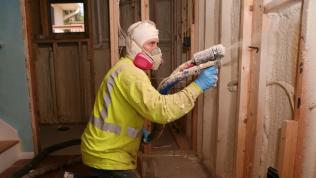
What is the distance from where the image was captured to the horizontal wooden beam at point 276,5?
117 centimetres

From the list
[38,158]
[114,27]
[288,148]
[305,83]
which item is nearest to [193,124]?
[114,27]

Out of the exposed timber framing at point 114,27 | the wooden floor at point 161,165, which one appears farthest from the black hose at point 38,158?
the exposed timber framing at point 114,27

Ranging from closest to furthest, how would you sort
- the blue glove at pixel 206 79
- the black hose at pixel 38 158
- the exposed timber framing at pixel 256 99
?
the blue glove at pixel 206 79 → the exposed timber framing at pixel 256 99 → the black hose at pixel 38 158

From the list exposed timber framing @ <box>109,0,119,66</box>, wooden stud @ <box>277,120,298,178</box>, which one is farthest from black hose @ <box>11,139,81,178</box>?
wooden stud @ <box>277,120,298,178</box>

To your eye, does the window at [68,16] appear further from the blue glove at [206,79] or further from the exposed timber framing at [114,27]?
the blue glove at [206,79]

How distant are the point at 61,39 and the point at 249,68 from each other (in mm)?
3515

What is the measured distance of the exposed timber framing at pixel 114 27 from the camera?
249cm

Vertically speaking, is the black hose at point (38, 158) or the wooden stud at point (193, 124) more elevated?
the wooden stud at point (193, 124)

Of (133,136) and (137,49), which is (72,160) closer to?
(133,136)

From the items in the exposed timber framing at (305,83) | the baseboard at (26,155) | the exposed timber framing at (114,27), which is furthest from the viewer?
the baseboard at (26,155)

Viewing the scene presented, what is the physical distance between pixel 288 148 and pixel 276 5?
0.68 meters

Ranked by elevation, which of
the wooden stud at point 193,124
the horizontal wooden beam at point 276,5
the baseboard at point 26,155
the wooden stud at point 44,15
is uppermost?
the wooden stud at point 44,15

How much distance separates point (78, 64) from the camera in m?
4.33

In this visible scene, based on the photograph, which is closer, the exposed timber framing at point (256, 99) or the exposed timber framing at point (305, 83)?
the exposed timber framing at point (305, 83)
